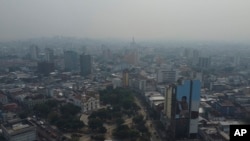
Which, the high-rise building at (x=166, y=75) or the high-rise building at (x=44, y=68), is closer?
the high-rise building at (x=166, y=75)

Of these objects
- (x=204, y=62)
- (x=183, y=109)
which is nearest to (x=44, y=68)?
(x=204, y=62)

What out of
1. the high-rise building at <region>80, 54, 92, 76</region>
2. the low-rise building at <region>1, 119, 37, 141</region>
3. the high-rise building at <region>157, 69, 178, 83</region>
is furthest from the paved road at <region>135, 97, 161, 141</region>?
the high-rise building at <region>80, 54, 92, 76</region>

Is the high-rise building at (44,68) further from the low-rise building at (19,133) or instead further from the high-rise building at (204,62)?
the high-rise building at (204,62)

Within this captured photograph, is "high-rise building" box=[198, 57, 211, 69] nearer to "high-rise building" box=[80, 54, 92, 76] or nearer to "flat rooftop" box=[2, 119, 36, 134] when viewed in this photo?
"high-rise building" box=[80, 54, 92, 76]

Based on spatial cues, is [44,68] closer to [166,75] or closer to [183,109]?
[166,75]

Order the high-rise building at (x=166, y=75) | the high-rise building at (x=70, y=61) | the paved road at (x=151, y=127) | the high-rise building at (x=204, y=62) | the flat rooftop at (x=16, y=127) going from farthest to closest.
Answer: the high-rise building at (x=204, y=62) < the high-rise building at (x=70, y=61) < the high-rise building at (x=166, y=75) < the paved road at (x=151, y=127) < the flat rooftop at (x=16, y=127)

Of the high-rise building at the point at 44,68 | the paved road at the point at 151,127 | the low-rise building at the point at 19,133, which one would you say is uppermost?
the high-rise building at the point at 44,68

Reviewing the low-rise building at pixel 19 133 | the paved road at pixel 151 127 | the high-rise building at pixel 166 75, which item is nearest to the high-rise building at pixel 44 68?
the high-rise building at pixel 166 75
